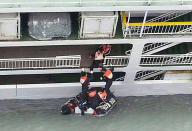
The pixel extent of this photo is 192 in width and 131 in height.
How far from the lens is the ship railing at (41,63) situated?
20047mm

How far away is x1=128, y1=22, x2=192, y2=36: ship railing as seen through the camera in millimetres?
19000

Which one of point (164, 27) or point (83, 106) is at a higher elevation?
point (164, 27)

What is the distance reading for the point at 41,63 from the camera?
2064cm

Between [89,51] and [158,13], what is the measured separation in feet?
11.7

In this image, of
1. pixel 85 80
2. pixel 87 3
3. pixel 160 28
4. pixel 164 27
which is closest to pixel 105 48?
pixel 85 80

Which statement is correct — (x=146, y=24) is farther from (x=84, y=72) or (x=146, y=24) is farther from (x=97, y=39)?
(x=84, y=72)

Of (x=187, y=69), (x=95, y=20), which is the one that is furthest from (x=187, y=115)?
(x=95, y=20)

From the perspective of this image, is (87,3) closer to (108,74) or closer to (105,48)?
(105,48)

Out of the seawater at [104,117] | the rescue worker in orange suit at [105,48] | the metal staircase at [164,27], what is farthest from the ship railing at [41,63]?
the metal staircase at [164,27]

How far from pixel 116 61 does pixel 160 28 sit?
250 centimetres

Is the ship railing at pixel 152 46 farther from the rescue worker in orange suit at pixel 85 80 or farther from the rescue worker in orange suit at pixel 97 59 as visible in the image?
the rescue worker in orange suit at pixel 85 80

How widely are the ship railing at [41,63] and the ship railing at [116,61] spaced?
130 cm

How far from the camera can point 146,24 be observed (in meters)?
19.2

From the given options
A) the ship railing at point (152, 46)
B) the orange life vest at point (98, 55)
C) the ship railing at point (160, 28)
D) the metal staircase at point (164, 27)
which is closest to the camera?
the ship railing at point (160, 28)
